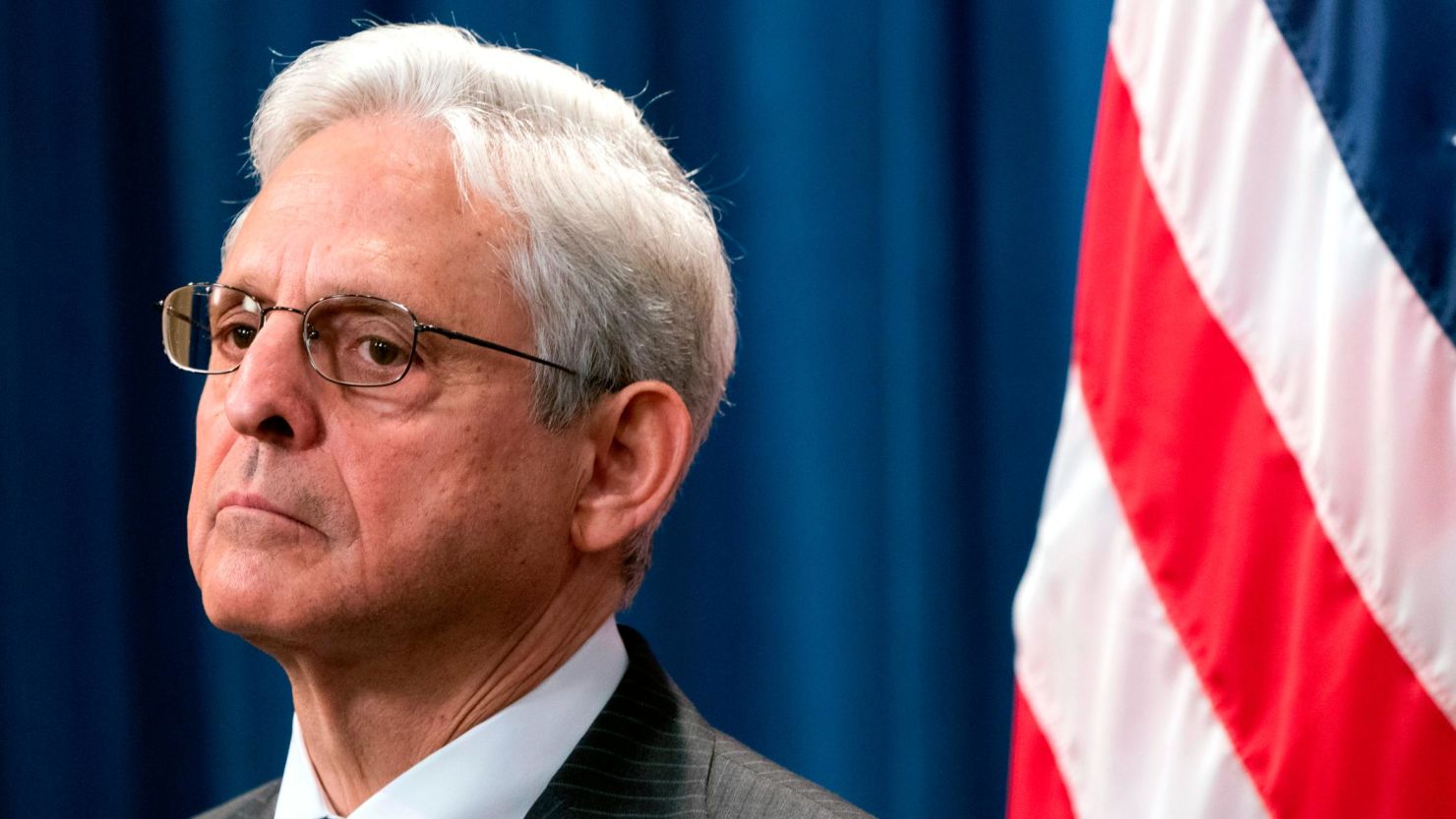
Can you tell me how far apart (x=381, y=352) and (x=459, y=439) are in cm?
12

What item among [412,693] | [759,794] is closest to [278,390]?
[412,693]

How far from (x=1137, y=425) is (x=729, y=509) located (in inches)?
39.3

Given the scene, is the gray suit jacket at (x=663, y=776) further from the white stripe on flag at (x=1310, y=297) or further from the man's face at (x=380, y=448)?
the white stripe on flag at (x=1310, y=297)

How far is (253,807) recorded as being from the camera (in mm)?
2027

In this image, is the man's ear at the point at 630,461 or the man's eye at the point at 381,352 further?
the man's ear at the point at 630,461

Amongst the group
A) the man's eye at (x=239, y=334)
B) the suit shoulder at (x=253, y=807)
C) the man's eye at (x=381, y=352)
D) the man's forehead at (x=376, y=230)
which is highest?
the man's forehead at (x=376, y=230)

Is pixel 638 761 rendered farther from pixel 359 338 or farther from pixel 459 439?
pixel 359 338

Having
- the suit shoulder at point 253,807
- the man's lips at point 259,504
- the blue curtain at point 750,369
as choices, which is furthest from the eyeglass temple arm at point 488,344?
the blue curtain at point 750,369

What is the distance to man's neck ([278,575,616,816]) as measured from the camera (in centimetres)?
174

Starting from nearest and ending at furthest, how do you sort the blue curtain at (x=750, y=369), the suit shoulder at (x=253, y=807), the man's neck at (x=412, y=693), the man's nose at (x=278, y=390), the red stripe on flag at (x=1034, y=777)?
1. the man's nose at (x=278, y=390)
2. the man's neck at (x=412, y=693)
3. the red stripe on flag at (x=1034, y=777)
4. the suit shoulder at (x=253, y=807)
5. the blue curtain at (x=750, y=369)

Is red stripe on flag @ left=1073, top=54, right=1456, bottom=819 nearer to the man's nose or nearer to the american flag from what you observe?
the american flag

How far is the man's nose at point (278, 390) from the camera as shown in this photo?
1.62 m

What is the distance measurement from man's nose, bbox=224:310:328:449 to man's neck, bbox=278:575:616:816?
0.25m

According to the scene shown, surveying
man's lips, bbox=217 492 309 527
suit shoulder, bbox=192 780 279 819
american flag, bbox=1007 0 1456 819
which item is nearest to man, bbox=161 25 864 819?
man's lips, bbox=217 492 309 527
